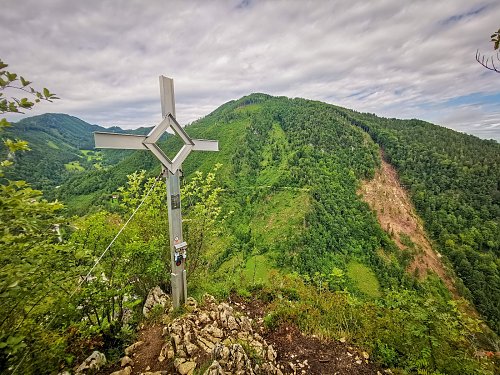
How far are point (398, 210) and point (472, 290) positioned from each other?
25970 millimetres

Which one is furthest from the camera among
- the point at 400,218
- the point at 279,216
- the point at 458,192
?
the point at 458,192

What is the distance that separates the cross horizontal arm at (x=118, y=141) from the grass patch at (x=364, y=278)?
6048cm

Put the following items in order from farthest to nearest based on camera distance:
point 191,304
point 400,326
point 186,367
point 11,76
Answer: point 191,304, point 400,326, point 186,367, point 11,76

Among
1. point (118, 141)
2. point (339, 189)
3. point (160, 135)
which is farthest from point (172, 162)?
point (339, 189)

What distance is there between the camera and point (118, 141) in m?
4.25

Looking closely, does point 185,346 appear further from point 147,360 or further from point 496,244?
point 496,244

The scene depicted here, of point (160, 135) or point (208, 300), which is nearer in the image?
point (160, 135)

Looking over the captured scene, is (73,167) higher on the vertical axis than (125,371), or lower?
higher

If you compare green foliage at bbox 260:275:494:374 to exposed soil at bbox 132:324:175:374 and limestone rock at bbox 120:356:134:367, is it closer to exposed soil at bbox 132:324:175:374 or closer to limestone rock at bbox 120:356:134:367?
exposed soil at bbox 132:324:175:374

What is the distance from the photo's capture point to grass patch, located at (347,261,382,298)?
55.0 metres

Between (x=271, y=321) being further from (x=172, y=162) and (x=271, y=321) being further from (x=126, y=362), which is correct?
(x=172, y=162)

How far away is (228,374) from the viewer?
3.56 metres

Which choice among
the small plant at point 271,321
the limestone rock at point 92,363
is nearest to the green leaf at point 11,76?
the limestone rock at point 92,363

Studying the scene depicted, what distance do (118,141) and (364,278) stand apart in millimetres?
65634
